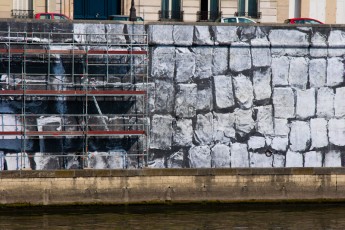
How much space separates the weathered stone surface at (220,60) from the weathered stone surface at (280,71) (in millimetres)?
1459

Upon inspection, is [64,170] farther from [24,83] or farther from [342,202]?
[342,202]

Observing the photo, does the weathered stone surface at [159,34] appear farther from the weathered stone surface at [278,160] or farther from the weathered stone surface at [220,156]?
the weathered stone surface at [278,160]

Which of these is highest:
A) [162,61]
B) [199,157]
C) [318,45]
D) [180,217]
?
[318,45]

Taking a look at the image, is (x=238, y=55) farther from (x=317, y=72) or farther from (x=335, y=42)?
(x=335, y=42)

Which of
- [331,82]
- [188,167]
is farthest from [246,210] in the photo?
[331,82]

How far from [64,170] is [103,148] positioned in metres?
1.83

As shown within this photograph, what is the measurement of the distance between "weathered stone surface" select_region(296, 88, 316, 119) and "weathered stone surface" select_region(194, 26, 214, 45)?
3.17 metres

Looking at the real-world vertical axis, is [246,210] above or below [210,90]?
below

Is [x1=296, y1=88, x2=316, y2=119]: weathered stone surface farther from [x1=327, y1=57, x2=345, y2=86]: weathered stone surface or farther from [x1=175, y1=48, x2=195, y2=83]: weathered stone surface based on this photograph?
[x1=175, y1=48, x2=195, y2=83]: weathered stone surface

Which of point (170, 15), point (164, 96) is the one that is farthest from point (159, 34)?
point (170, 15)

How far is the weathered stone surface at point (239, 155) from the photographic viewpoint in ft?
136

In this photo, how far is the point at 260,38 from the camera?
41500 millimetres

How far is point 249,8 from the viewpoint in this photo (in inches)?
2224

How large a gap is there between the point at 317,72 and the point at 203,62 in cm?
355
